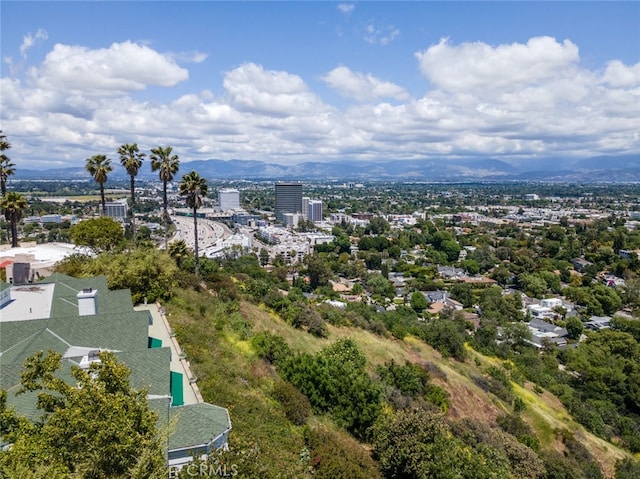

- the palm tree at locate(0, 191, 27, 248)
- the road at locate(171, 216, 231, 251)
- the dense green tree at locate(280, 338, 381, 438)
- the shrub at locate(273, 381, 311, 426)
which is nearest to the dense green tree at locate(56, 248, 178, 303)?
the dense green tree at locate(280, 338, 381, 438)

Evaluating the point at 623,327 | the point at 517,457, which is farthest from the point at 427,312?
the point at 517,457

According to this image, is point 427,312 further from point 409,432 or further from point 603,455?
point 409,432

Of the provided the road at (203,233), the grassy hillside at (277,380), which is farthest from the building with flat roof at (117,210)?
the grassy hillside at (277,380)

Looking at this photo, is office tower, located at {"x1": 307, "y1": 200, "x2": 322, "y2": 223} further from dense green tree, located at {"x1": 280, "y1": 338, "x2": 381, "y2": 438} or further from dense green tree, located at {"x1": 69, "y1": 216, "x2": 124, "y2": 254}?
dense green tree, located at {"x1": 280, "y1": 338, "x2": 381, "y2": 438}

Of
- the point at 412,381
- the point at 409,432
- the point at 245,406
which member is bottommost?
the point at 412,381

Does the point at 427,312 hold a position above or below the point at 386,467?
below

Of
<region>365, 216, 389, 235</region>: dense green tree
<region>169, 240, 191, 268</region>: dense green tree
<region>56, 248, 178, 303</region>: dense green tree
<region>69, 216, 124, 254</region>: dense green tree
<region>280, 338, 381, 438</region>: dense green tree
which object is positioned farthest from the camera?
<region>365, 216, 389, 235</region>: dense green tree
